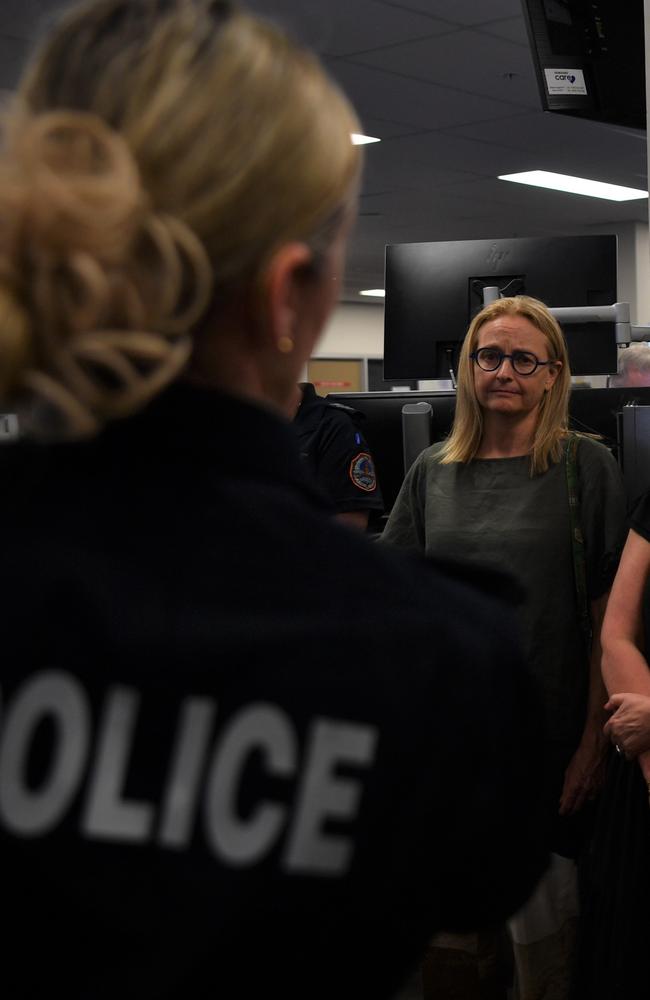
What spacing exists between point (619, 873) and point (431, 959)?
24.2 inches

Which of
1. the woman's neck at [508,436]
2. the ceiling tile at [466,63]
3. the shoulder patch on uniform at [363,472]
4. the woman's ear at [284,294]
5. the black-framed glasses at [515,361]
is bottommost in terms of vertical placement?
the shoulder patch on uniform at [363,472]

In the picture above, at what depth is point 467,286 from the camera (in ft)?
9.18

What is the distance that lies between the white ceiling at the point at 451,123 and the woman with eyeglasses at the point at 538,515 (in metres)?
1.05

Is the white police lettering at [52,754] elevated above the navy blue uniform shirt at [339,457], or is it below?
below

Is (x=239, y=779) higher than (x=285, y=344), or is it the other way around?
(x=285, y=344)

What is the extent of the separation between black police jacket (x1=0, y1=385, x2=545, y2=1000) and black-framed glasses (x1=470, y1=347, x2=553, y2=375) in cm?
158

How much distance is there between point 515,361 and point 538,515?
0.31 m

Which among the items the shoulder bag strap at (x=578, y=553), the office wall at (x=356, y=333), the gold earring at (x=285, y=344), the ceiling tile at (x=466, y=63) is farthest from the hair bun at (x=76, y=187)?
the office wall at (x=356, y=333)

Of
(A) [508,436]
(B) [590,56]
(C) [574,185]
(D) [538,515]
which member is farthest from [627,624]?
(C) [574,185]

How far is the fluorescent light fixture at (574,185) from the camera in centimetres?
758

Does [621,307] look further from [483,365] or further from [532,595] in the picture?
[532,595]

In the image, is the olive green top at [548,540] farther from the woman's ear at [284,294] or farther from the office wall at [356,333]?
the office wall at [356,333]

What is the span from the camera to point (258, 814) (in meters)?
0.53

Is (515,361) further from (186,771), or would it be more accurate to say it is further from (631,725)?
(186,771)
